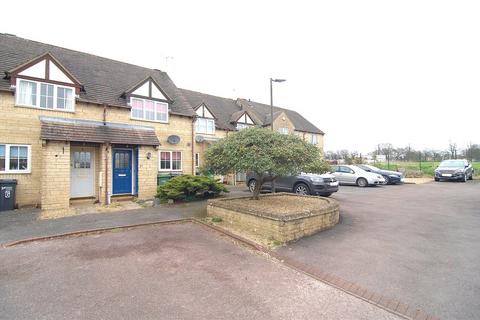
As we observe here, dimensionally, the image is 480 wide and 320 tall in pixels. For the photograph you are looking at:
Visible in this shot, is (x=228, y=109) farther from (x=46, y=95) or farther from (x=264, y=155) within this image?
(x=264, y=155)

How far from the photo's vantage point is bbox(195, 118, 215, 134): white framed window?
18.5 meters

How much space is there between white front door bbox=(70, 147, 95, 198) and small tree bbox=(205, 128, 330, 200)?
6921 millimetres

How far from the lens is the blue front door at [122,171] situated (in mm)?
12539

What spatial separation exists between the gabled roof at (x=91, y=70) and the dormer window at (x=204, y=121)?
2294 mm

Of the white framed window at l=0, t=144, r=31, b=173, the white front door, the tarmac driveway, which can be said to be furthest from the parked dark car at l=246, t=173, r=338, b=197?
the white framed window at l=0, t=144, r=31, b=173

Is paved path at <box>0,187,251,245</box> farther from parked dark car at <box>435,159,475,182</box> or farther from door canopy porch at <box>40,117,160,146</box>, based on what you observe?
parked dark car at <box>435,159,475,182</box>

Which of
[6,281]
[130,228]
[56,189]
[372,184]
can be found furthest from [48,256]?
[372,184]

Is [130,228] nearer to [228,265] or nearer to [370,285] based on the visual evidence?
[228,265]

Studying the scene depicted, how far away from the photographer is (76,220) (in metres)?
8.20

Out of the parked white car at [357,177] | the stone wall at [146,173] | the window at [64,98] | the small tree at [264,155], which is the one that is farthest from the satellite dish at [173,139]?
the parked white car at [357,177]

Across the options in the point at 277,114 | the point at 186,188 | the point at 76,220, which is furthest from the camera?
the point at 277,114

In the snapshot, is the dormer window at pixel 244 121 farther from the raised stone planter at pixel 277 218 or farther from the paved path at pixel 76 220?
the raised stone planter at pixel 277 218

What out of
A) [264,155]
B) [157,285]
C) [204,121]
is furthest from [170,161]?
[157,285]

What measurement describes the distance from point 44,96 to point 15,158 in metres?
2.88
